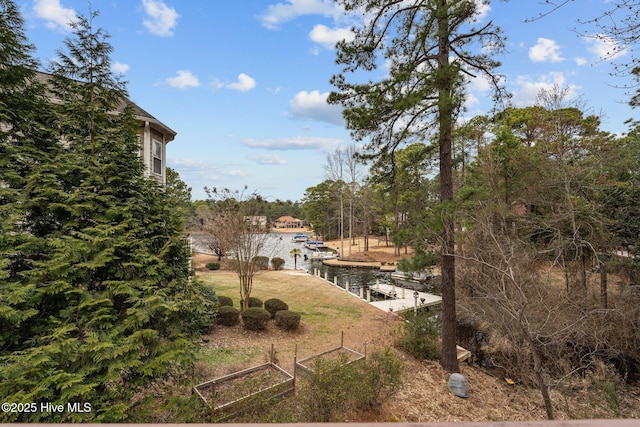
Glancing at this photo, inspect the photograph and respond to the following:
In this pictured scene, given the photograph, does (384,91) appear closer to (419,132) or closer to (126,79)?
(419,132)

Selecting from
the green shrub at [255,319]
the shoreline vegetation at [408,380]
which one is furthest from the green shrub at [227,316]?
the green shrub at [255,319]

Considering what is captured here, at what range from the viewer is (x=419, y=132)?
829cm

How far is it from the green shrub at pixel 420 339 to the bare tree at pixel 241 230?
5.92 meters

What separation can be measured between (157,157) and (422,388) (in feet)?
38.5

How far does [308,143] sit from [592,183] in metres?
19.2

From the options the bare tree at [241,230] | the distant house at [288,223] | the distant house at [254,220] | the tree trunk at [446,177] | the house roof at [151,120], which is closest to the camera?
the tree trunk at [446,177]

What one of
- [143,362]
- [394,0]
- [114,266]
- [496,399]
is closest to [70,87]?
[114,266]

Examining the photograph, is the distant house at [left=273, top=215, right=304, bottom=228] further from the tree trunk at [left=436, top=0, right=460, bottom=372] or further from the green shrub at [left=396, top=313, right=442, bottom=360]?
the tree trunk at [left=436, top=0, right=460, bottom=372]

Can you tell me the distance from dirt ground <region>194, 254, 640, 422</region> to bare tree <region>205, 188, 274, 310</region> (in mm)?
2540

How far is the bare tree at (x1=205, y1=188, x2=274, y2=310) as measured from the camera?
1182 centimetres

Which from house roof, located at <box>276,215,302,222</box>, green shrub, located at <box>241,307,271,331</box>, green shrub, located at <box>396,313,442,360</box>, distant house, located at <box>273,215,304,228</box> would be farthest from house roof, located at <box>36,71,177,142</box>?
house roof, located at <box>276,215,302,222</box>

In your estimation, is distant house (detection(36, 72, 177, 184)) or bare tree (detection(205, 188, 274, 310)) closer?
distant house (detection(36, 72, 177, 184))

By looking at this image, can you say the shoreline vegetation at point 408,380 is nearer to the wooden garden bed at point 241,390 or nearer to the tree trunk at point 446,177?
the wooden garden bed at point 241,390

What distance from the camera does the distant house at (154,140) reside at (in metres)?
10.4
